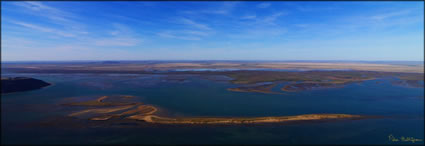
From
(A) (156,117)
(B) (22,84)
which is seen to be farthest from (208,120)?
(B) (22,84)

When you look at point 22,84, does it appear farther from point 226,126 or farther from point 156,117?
point 226,126

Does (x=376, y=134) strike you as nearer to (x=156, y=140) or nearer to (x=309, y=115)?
(x=309, y=115)

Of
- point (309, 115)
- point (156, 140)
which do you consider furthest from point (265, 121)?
point (156, 140)

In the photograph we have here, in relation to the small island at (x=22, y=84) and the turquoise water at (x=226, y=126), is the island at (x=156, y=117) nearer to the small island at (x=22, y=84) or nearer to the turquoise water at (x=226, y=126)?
the turquoise water at (x=226, y=126)

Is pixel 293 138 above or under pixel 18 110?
under

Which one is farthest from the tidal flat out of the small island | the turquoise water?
the small island

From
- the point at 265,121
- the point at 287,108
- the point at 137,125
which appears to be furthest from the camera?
the point at 287,108

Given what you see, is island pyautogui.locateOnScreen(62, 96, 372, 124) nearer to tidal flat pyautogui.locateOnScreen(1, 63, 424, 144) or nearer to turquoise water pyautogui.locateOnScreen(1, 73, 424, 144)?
tidal flat pyautogui.locateOnScreen(1, 63, 424, 144)

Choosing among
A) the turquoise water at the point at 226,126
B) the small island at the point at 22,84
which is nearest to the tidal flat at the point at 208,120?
the turquoise water at the point at 226,126

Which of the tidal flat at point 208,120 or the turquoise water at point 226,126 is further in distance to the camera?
the tidal flat at point 208,120

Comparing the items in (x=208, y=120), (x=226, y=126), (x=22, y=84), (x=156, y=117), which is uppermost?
(x=22, y=84)

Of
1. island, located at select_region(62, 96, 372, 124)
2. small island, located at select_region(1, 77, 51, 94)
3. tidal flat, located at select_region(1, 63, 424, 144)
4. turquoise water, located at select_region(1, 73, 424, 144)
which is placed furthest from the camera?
small island, located at select_region(1, 77, 51, 94)
